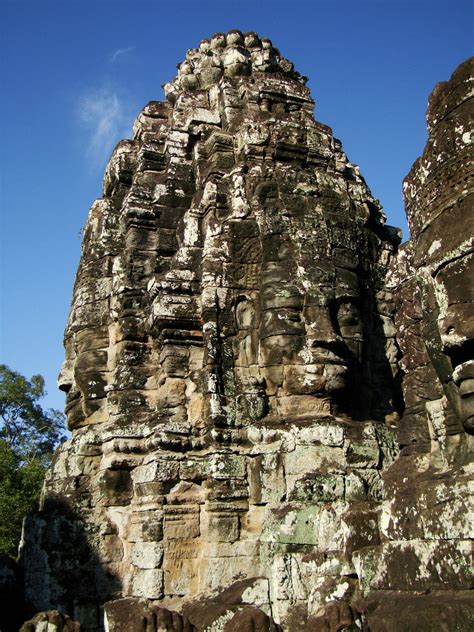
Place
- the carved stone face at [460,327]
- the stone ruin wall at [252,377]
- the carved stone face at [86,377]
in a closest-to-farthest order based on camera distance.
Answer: the carved stone face at [460,327] → the stone ruin wall at [252,377] → the carved stone face at [86,377]

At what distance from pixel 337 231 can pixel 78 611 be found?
19.5 feet

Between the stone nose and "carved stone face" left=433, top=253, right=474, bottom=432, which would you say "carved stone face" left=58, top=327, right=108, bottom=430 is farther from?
"carved stone face" left=433, top=253, right=474, bottom=432

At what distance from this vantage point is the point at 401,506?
5453 millimetres

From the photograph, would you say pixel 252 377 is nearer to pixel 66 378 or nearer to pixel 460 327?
A: pixel 66 378

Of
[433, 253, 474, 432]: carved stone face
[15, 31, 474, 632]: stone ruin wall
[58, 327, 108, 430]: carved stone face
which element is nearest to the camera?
[433, 253, 474, 432]: carved stone face

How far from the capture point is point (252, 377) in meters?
9.20

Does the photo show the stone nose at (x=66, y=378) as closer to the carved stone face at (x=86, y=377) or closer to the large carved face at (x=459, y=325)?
the carved stone face at (x=86, y=377)

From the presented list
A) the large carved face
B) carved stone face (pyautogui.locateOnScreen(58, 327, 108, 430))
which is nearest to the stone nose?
carved stone face (pyautogui.locateOnScreen(58, 327, 108, 430))

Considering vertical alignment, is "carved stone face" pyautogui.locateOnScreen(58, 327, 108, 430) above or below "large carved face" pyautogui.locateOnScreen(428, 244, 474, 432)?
above

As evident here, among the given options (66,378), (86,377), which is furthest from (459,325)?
(66,378)

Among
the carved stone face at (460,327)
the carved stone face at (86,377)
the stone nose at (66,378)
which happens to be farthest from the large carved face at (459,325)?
the stone nose at (66,378)

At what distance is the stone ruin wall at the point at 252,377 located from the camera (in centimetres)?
569

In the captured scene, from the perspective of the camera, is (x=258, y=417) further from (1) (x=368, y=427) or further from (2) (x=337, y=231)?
(2) (x=337, y=231)

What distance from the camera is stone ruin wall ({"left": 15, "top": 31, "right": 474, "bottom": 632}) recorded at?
569 centimetres
